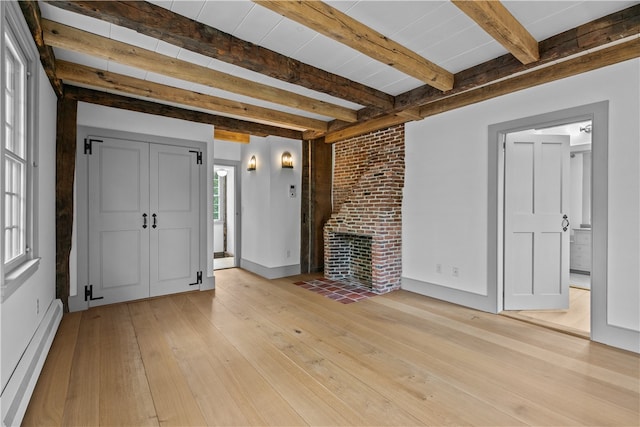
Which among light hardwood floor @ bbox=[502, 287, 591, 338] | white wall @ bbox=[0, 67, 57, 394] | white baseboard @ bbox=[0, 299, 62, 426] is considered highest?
white wall @ bbox=[0, 67, 57, 394]

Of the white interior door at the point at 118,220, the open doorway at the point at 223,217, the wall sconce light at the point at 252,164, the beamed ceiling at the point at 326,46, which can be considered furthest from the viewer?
the open doorway at the point at 223,217

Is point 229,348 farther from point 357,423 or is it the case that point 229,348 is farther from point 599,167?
point 599,167

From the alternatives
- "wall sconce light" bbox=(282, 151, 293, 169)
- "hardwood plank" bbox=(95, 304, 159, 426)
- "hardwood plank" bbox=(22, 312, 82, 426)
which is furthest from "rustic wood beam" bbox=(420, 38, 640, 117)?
"hardwood plank" bbox=(22, 312, 82, 426)

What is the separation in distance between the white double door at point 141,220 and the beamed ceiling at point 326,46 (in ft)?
2.53

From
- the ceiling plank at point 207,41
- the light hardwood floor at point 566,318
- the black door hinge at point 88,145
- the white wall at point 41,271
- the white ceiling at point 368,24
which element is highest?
the white ceiling at point 368,24

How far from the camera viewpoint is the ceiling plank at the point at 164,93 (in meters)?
3.18

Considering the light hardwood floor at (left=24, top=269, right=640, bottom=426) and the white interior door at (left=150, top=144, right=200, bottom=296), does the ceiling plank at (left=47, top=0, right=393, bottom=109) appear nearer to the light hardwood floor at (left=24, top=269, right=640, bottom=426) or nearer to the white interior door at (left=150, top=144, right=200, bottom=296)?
the white interior door at (left=150, top=144, right=200, bottom=296)

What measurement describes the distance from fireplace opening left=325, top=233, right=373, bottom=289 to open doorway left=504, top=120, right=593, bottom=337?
211 centimetres

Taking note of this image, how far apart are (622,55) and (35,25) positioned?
4.61 meters

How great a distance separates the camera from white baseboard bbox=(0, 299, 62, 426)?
174cm

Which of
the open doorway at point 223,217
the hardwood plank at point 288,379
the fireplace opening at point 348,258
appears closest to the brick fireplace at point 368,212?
the fireplace opening at point 348,258

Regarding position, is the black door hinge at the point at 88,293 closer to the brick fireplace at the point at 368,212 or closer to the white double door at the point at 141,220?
the white double door at the point at 141,220

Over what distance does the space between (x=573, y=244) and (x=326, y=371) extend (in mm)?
5687

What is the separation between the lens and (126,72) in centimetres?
336
